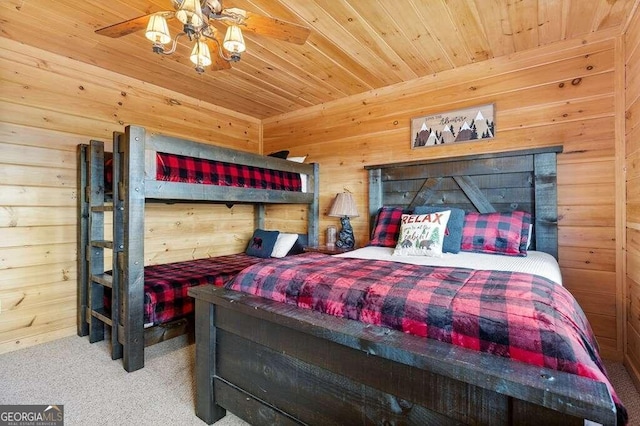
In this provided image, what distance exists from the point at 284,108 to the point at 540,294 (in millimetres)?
3377

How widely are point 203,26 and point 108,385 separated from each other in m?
2.06

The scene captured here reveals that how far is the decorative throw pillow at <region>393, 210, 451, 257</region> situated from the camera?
2135mm

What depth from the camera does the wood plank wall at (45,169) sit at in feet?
7.75

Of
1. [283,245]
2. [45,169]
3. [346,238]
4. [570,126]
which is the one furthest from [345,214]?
[45,169]

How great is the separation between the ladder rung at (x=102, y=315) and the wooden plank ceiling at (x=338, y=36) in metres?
2.01

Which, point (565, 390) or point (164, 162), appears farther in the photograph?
point (164, 162)

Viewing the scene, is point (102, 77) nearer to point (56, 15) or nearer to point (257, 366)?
point (56, 15)

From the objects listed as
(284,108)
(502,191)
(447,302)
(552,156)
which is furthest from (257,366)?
(284,108)

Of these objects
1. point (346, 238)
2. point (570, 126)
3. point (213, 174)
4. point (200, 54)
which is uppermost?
point (200, 54)

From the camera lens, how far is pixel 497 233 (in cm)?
224

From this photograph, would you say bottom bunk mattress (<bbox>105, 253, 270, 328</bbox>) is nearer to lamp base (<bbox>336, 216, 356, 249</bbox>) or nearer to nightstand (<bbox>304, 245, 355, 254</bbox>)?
nightstand (<bbox>304, 245, 355, 254</bbox>)

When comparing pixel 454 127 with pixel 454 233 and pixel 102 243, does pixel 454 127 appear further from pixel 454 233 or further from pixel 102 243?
pixel 102 243

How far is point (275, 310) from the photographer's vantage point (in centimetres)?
129

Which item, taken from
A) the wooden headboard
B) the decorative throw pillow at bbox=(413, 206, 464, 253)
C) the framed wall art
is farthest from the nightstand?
the framed wall art
